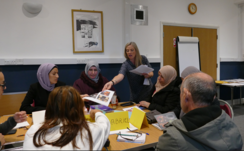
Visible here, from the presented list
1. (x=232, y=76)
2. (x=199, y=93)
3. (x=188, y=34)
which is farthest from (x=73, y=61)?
(x=232, y=76)

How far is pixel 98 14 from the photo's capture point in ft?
11.6

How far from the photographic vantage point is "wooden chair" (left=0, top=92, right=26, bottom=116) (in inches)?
112

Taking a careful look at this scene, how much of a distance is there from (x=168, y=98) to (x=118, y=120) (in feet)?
2.45

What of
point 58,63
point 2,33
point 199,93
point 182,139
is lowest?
point 182,139

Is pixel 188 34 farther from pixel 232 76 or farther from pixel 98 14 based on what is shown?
pixel 98 14

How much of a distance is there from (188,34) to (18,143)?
4358 millimetres

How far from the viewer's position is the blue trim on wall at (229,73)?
5094mm

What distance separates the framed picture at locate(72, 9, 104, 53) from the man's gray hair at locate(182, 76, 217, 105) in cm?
270

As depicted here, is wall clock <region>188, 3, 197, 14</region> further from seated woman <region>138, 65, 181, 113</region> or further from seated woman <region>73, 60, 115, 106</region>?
seated woman <region>73, 60, 115, 106</region>

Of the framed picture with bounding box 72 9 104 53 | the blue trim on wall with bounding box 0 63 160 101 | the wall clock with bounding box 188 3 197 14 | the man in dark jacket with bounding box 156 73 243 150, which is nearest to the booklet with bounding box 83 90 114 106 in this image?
the man in dark jacket with bounding box 156 73 243 150

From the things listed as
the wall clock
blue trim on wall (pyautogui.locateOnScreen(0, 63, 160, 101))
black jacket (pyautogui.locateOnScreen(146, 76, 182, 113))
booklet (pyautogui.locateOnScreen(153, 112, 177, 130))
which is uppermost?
the wall clock

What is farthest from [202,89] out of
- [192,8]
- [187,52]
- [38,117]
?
[192,8]

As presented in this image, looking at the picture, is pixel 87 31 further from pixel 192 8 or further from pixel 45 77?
pixel 192 8

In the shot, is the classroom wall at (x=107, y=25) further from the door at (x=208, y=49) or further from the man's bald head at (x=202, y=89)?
the man's bald head at (x=202, y=89)
